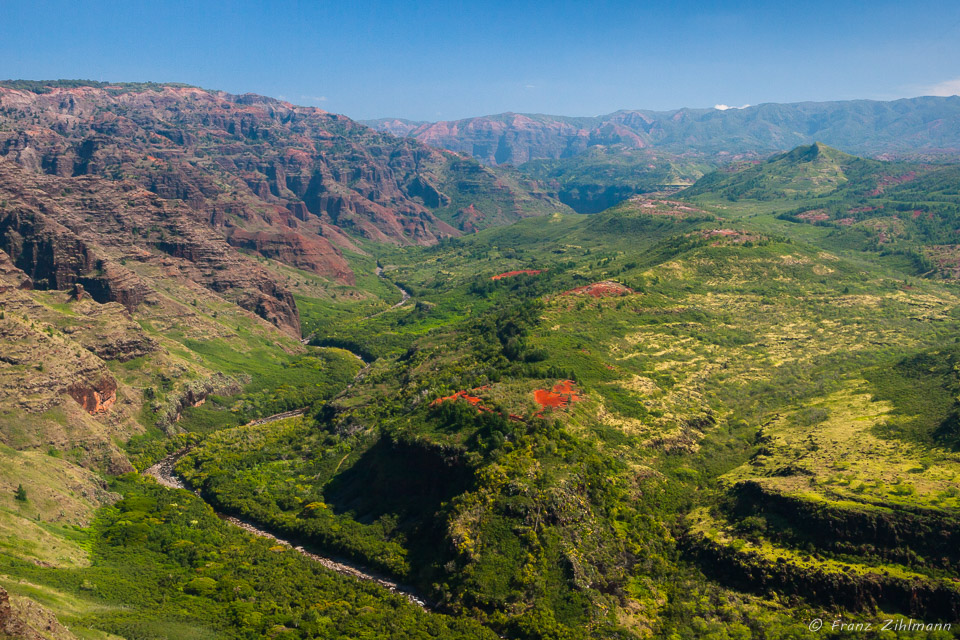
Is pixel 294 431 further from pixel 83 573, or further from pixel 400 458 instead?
pixel 83 573

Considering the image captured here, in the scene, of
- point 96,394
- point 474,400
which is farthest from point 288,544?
point 96,394

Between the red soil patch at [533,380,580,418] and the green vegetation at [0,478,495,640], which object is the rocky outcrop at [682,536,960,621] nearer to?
the green vegetation at [0,478,495,640]

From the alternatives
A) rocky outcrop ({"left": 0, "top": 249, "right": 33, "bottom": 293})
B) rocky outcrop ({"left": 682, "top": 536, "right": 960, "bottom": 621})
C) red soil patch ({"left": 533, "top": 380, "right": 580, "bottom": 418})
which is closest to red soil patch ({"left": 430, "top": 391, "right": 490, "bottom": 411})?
red soil patch ({"left": 533, "top": 380, "right": 580, "bottom": 418})

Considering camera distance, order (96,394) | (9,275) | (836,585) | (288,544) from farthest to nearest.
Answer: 1. (9,275)
2. (96,394)
3. (288,544)
4. (836,585)

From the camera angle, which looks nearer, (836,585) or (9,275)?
(836,585)

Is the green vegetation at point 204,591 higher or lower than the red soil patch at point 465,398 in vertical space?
lower

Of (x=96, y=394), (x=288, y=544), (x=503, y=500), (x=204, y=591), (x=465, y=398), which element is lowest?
(x=288, y=544)

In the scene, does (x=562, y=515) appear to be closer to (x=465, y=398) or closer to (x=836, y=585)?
(x=465, y=398)

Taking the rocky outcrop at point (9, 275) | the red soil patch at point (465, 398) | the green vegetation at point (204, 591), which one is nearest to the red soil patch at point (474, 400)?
the red soil patch at point (465, 398)

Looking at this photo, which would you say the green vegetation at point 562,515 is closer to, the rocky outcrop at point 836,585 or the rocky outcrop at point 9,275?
the rocky outcrop at point 836,585
